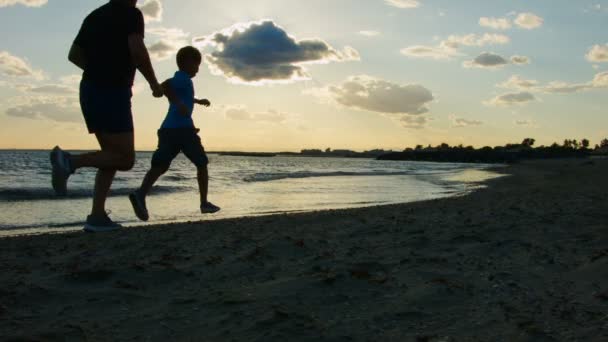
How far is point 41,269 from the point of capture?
3.61m

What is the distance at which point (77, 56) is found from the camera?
14.3 feet

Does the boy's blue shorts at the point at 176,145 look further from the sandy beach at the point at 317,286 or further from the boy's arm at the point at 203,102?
the sandy beach at the point at 317,286

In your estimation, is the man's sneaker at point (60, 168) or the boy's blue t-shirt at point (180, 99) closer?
the man's sneaker at point (60, 168)

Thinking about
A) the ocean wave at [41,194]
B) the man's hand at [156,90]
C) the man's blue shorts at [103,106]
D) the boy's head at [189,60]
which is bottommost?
the ocean wave at [41,194]

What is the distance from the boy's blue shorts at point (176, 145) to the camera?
5125 millimetres

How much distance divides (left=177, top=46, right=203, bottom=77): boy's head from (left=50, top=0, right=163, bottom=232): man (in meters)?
0.81

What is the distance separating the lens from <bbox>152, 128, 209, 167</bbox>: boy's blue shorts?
512 centimetres

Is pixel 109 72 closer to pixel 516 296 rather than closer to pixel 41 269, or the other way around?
pixel 41 269

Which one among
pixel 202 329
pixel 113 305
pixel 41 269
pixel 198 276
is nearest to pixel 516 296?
pixel 202 329

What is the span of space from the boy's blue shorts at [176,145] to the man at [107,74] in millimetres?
678

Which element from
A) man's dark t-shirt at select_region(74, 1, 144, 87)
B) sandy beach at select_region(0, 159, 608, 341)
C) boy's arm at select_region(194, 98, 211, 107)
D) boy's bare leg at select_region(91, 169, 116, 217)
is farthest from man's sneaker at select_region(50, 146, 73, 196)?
boy's arm at select_region(194, 98, 211, 107)

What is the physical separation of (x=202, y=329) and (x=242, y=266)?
1.25 metres

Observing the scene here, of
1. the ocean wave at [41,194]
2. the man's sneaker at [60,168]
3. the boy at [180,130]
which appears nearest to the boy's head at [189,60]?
the boy at [180,130]

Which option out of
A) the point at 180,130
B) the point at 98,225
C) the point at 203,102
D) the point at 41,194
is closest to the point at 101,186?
the point at 98,225
